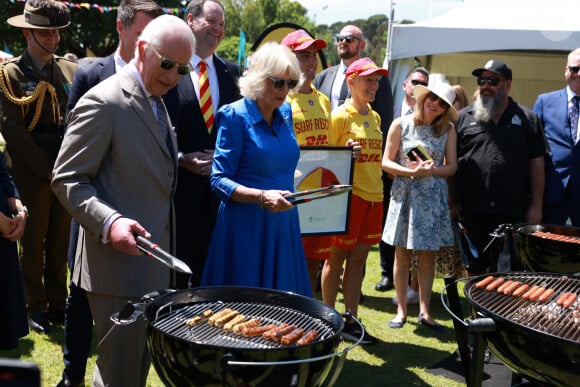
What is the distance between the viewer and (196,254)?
162 inches

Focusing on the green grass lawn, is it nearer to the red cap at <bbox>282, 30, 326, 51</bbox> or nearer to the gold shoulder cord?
the gold shoulder cord

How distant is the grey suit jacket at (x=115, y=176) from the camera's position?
2.66 meters

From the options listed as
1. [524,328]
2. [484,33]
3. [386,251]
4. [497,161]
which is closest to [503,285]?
[524,328]

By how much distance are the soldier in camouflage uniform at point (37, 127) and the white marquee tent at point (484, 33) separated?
18.7 ft

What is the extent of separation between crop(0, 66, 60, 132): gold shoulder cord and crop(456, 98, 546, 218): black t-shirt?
3536 millimetres

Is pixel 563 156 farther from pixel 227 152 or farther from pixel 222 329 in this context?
pixel 222 329

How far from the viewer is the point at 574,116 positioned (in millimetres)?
5758

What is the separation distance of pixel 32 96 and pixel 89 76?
5.10 ft

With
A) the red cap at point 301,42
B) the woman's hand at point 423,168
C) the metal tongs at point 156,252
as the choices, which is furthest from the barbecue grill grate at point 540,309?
the red cap at point 301,42

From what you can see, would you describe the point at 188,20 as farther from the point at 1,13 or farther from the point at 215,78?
the point at 1,13

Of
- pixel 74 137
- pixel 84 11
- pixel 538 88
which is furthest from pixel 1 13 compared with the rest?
pixel 74 137

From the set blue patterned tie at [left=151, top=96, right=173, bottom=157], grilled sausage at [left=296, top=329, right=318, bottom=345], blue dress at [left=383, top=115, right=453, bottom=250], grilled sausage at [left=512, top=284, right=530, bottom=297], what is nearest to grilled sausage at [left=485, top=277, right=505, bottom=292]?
grilled sausage at [left=512, top=284, right=530, bottom=297]

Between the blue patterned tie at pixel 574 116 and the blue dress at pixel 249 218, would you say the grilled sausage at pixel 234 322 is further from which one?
the blue patterned tie at pixel 574 116

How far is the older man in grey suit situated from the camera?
105 inches
